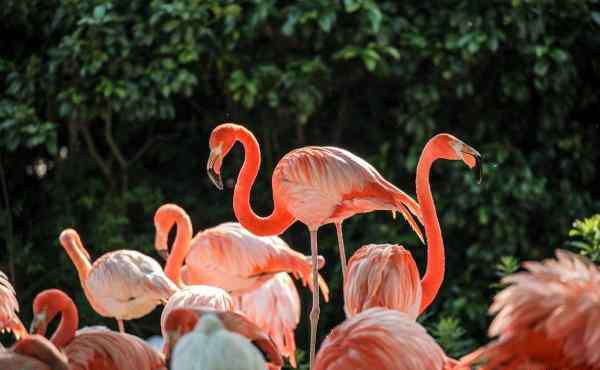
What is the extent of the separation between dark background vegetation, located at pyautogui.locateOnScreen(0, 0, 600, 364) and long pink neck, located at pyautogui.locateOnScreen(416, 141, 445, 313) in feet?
5.65

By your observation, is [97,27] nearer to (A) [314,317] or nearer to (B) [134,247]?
(B) [134,247]

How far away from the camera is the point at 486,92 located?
19.3 ft

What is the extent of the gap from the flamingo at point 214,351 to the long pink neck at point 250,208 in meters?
1.23

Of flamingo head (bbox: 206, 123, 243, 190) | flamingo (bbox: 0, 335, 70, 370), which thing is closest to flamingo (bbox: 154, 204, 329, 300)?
flamingo head (bbox: 206, 123, 243, 190)

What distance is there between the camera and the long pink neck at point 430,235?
11.9ft

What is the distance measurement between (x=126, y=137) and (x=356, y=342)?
13.5 ft

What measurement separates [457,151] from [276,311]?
1.59 metres

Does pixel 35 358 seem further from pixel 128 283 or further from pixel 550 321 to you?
pixel 128 283

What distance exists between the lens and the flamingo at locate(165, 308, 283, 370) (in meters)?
2.88

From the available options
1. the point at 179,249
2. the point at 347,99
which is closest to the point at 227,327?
the point at 179,249

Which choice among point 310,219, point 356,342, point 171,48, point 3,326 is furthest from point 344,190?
point 171,48

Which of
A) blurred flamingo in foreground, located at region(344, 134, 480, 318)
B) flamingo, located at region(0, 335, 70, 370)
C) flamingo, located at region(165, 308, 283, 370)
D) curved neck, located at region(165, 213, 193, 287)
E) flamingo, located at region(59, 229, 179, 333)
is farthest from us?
curved neck, located at region(165, 213, 193, 287)

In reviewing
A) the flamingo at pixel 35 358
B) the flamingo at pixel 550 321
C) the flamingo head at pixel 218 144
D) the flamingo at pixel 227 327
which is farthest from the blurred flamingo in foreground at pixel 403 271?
the flamingo at pixel 35 358

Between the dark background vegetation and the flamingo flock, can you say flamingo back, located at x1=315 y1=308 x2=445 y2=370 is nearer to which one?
the flamingo flock
